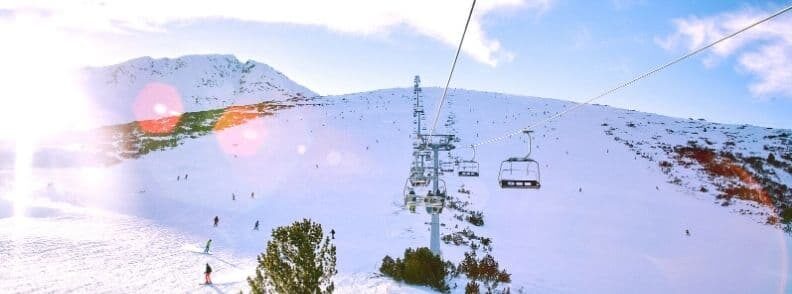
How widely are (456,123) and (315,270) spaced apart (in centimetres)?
6681

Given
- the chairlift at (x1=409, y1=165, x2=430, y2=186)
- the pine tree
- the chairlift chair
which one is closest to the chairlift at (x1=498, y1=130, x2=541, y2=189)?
the chairlift chair

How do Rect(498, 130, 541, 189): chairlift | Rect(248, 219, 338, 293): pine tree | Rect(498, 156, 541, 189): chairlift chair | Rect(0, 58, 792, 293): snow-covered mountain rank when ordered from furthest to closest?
Rect(0, 58, 792, 293): snow-covered mountain, Rect(498, 156, 541, 189): chairlift chair, Rect(498, 130, 541, 189): chairlift, Rect(248, 219, 338, 293): pine tree

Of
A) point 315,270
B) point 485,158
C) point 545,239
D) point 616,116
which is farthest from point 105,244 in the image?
point 616,116

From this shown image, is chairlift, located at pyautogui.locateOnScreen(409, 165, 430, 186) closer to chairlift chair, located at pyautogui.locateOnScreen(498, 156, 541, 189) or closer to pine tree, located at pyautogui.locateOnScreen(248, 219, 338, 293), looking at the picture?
chairlift chair, located at pyautogui.locateOnScreen(498, 156, 541, 189)

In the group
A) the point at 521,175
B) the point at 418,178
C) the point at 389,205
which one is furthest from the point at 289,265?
the point at 521,175

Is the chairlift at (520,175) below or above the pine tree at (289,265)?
above

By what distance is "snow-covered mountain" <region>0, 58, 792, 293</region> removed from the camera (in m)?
23.0

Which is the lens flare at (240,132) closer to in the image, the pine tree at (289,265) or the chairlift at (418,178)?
the chairlift at (418,178)

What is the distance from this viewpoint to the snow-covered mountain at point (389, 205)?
23.0 metres

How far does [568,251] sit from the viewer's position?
95.2 feet

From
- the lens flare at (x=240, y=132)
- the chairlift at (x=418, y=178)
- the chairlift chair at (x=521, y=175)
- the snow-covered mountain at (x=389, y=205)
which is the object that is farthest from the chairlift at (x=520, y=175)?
the lens flare at (x=240, y=132)

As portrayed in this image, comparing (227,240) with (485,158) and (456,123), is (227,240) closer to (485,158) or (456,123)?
(485,158)

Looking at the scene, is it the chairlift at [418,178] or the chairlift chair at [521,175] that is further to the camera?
the chairlift at [418,178]

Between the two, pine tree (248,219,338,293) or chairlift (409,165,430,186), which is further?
chairlift (409,165,430,186)
